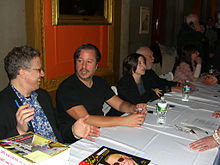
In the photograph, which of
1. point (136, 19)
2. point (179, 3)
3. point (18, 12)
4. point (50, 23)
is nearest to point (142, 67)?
point (50, 23)

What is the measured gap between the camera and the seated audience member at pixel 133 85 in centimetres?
265

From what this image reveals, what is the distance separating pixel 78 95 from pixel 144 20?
4.12 metres

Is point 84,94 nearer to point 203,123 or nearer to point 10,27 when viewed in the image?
point 203,123

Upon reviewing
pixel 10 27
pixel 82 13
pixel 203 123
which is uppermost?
pixel 82 13

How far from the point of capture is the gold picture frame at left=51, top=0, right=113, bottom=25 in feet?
10.7

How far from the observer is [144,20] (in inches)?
225

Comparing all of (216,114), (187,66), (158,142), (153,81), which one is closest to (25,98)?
(158,142)

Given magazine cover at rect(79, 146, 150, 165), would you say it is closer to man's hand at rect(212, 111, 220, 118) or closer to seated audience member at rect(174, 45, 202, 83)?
man's hand at rect(212, 111, 220, 118)

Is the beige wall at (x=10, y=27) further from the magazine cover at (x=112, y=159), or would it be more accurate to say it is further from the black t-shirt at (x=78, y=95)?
the magazine cover at (x=112, y=159)

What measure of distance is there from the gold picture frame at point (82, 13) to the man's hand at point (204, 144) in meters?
2.51

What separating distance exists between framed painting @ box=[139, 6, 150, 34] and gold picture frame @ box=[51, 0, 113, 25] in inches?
54.6

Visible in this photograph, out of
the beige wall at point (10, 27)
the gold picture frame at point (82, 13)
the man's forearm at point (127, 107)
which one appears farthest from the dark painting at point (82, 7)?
the man's forearm at point (127, 107)

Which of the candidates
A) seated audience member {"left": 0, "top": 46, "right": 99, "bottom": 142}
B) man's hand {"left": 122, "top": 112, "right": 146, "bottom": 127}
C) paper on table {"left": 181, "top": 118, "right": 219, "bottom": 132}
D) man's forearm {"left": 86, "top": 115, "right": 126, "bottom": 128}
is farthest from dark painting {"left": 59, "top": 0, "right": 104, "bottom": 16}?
paper on table {"left": 181, "top": 118, "right": 219, "bottom": 132}

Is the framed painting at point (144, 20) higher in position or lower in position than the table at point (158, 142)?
higher
